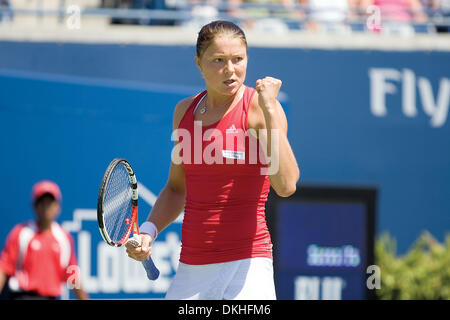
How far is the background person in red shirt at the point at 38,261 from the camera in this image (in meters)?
5.82

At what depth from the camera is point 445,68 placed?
7.64 metres

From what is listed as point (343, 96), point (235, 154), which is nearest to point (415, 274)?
point (343, 96)

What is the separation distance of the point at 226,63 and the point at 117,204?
77 centimetres

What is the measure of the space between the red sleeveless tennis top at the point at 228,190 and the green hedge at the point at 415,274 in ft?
13.2

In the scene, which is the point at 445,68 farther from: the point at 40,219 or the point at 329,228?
the point at 40,219

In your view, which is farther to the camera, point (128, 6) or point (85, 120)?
point (128, 6)

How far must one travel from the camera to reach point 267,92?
3246mm

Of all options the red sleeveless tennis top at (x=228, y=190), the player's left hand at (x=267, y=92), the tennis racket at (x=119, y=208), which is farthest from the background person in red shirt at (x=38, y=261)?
the player's left hand at (x=267, y=92)

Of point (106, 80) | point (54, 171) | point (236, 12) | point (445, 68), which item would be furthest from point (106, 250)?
point (445, 68)

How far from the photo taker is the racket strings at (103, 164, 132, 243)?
340 centimetres

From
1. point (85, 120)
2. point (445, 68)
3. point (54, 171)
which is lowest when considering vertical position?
point (54, 171)

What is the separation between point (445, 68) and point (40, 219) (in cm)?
398

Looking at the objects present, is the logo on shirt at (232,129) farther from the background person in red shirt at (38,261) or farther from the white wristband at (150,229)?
the background person in red shirt at (38,261)

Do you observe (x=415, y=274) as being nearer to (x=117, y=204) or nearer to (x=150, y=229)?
(x=150, y=229)
